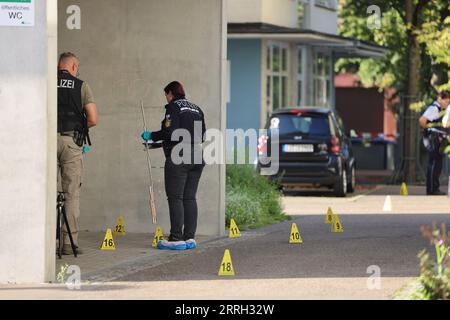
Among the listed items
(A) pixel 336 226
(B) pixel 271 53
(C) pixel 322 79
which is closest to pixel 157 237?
(A) pixel 336 226

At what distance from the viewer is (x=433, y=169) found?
2830 cm

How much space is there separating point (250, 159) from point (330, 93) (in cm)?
2195

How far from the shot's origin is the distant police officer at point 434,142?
27.0 m

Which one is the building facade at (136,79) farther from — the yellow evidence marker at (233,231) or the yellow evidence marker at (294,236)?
the yellow evidence marker at (294,236)

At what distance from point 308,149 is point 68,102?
41.4 feet

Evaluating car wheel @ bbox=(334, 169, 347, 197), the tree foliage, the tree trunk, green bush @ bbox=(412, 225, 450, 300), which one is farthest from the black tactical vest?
the tree trunk

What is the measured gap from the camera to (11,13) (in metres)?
13.3

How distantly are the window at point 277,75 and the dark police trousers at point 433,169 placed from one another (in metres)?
9.80

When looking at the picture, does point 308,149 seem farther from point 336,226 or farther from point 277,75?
point 277,75

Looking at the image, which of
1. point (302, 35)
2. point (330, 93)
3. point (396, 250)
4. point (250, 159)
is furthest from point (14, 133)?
point (330, 93)

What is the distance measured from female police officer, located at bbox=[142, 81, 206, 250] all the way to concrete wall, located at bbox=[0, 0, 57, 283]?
3.29 m

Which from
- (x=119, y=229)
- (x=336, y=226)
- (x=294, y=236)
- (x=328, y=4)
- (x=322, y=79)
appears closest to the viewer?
(x=294, y=236)

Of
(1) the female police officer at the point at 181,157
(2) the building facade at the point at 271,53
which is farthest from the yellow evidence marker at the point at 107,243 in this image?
(2) the building facade at the point at 271,53

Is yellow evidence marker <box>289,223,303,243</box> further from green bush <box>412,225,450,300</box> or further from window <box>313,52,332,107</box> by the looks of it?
window <box>313,52,332,107</box>
